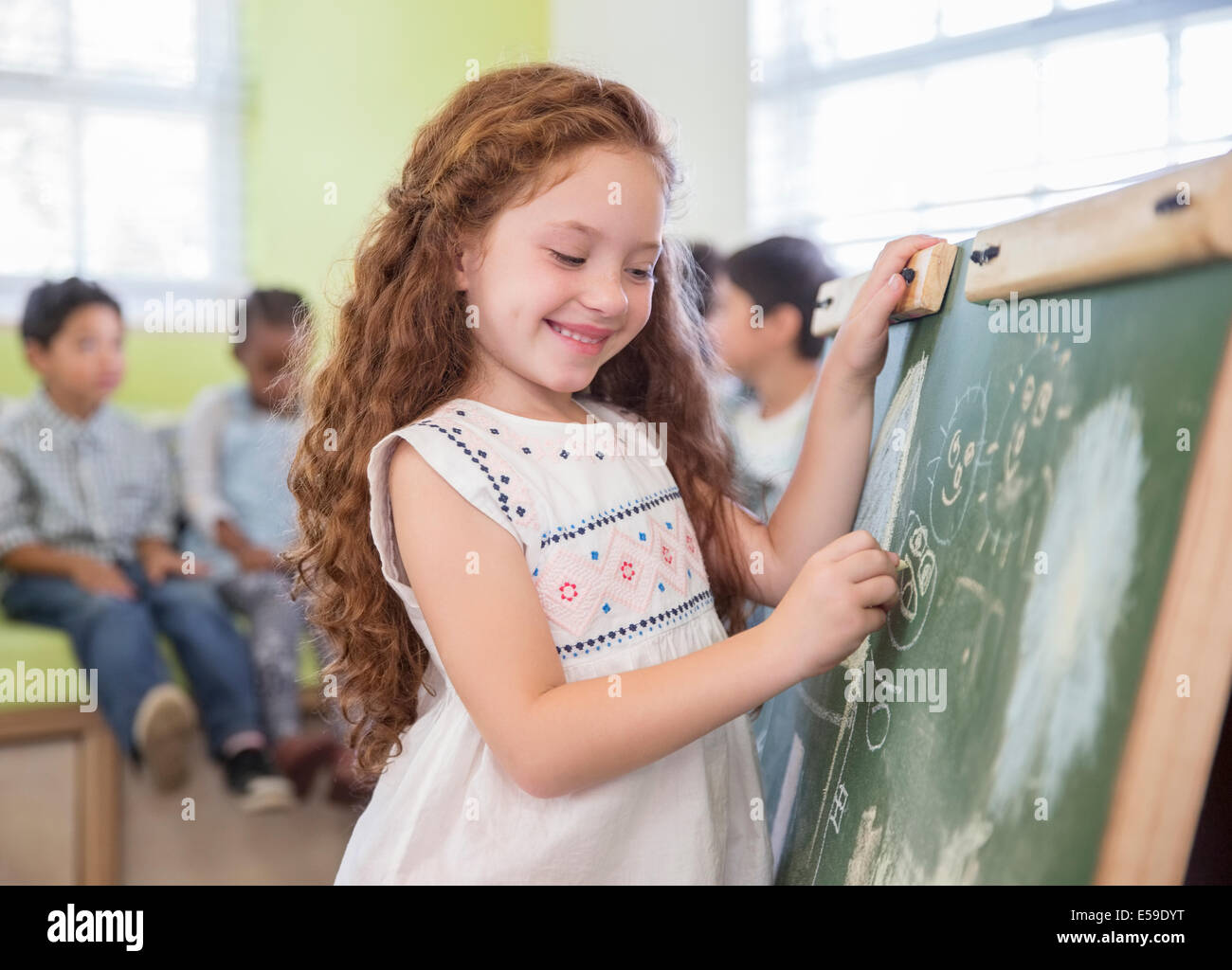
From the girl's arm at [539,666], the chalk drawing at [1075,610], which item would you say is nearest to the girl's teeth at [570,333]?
the girl's arm at [539,666]

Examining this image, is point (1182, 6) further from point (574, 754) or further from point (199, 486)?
point (574, 754)

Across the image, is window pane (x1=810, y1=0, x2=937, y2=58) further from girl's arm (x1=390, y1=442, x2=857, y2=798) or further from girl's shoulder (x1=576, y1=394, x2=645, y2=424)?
girl's arm (x1=390, y1=442, x2=857, y2=798)

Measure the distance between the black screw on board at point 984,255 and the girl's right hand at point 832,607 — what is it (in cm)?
19

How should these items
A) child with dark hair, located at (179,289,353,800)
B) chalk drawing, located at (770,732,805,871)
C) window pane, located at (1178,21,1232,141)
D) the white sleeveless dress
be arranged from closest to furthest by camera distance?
the white sleeveless dress < chalk drawing, located at (770,732,805,871) < child with dark hair, located at (179,289,353,800) < window pane, located at (1178,21,1232,141)

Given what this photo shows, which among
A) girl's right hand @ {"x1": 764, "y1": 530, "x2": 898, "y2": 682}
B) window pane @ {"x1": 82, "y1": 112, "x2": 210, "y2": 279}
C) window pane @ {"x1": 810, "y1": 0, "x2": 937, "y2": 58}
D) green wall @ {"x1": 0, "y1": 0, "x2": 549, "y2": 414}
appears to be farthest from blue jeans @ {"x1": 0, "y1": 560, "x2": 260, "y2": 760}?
window pane @ {"x1": 810, "y1": 0, "x2": 937, "y2": 58}

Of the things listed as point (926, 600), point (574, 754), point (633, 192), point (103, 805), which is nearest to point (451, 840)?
point (574, 754)

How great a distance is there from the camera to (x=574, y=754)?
75 cm

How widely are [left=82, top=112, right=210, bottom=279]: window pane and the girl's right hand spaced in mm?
3947

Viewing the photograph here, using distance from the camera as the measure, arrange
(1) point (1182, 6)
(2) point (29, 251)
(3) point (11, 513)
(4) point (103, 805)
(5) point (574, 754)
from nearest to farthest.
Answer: (5) point (574, 754) → (4) point (103, 805) → (3) point (11, 513) → (1) point (1182, 6) → (2) point (29, 251)

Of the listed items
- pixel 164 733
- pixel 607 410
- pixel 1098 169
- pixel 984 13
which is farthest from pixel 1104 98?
pixel 164 733

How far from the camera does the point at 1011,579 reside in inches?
24.8

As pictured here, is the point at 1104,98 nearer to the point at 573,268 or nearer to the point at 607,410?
the point at 607,410

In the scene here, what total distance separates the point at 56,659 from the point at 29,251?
200cm

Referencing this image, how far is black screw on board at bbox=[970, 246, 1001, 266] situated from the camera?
28.6 inches
